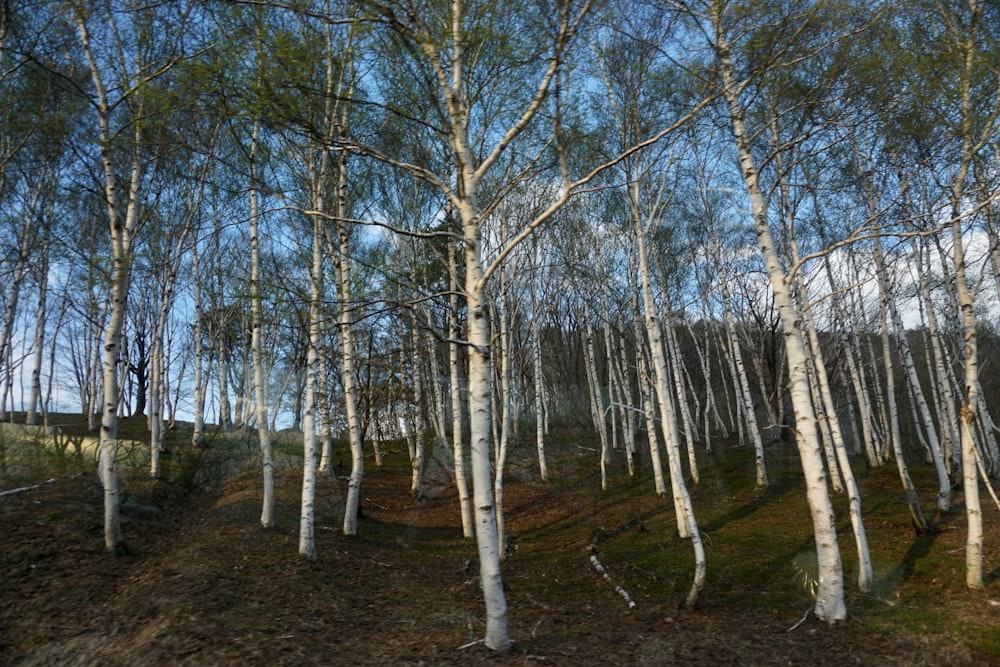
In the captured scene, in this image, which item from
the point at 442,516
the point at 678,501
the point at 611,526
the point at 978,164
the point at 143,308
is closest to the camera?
the point at 978,164

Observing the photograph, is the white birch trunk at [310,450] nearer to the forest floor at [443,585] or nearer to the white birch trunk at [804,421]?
the forest floor at [443,585]

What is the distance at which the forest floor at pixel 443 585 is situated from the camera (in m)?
5.68

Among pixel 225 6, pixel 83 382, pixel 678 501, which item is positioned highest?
pixel 225 6

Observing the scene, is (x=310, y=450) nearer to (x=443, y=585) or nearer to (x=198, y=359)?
(x=443, y=585)

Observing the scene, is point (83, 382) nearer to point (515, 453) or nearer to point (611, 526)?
point (515, 453)

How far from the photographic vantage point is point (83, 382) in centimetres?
2528

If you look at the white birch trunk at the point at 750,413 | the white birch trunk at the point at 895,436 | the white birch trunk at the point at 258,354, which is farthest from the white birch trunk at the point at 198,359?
the white birch trunk at the point at 895,436

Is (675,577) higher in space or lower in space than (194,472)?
lower

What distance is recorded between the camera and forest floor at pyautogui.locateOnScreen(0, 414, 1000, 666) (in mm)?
5676

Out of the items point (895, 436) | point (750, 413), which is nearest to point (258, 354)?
point (750, 413)

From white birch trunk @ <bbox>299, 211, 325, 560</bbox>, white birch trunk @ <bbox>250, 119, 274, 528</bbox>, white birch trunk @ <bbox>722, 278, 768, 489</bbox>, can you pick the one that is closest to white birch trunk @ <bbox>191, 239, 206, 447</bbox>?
white birch trunk @ <bbox>250, 119, 274, 528</bbox>

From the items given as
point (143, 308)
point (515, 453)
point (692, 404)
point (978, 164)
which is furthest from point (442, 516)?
point (692, 404)

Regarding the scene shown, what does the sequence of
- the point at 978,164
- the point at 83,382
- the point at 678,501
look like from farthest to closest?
the point at 83,382 → the point at 678,501 → the point at 978,164

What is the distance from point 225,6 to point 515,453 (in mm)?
14944
